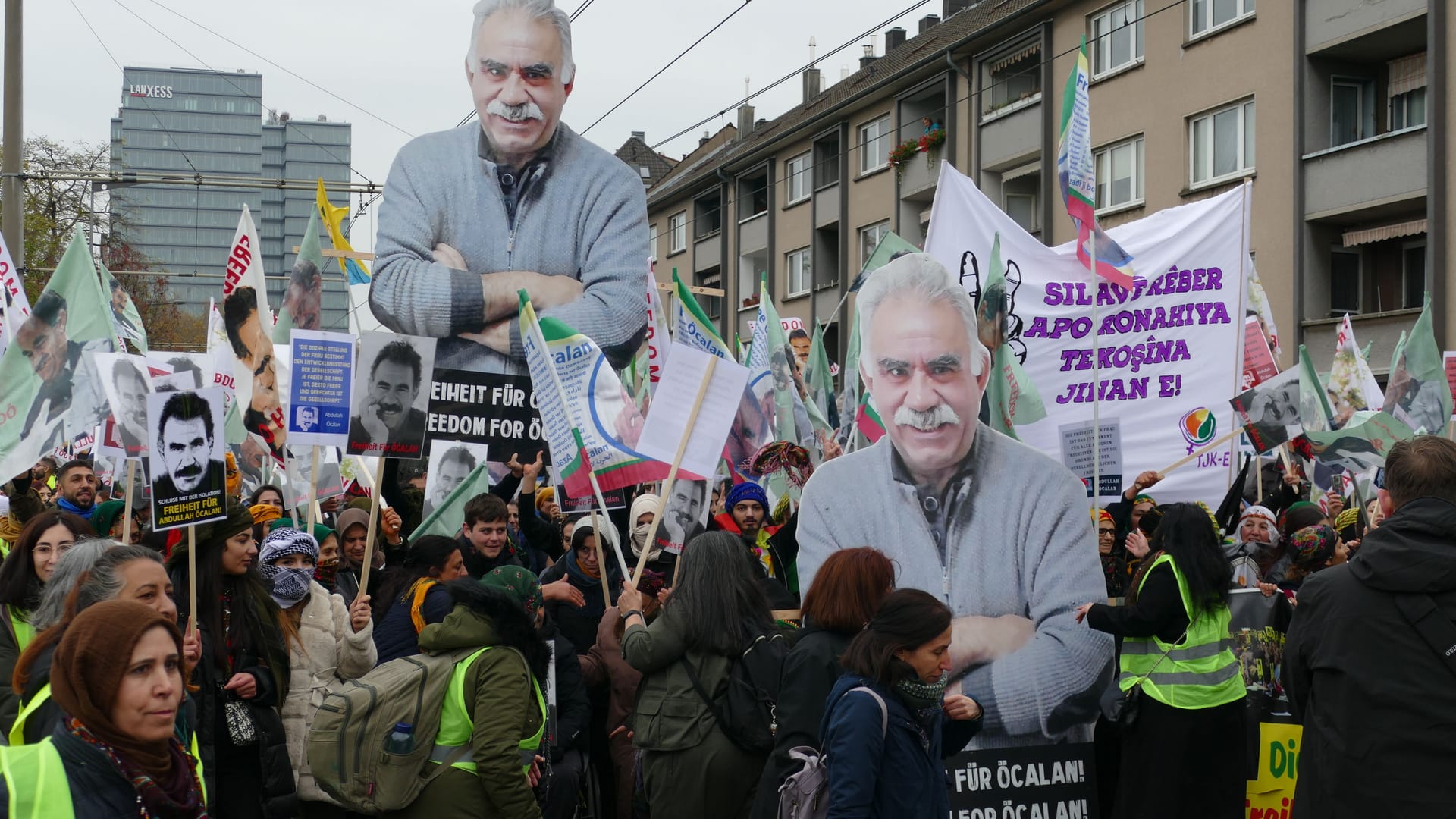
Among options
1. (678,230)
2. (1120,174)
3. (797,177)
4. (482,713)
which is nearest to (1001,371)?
(482,713)

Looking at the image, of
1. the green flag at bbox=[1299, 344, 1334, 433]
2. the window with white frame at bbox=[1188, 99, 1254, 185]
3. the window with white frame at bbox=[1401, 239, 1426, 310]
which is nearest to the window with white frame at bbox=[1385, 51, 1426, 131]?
the window with white frame at bbox=[1401, 239, 1426, 310]

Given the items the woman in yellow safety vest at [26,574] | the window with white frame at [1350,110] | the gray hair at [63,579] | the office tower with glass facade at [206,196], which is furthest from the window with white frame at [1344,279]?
the office tower with glass facade at [206,196]

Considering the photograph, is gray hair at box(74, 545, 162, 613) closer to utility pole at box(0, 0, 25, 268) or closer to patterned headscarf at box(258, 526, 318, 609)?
patterned headscarf at box(258, 526, 318, 609)

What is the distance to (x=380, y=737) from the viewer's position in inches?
210

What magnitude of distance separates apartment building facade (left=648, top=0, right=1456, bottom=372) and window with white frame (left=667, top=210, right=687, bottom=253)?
1019 centimetres

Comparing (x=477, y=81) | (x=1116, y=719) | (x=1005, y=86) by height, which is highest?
(x=1005, y=86)

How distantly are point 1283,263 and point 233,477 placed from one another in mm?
20849

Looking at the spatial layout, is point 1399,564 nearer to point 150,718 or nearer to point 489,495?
point 150,718

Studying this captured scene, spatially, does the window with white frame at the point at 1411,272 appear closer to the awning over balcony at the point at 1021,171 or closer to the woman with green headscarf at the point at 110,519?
the awning over balcony at the point at 1021,171

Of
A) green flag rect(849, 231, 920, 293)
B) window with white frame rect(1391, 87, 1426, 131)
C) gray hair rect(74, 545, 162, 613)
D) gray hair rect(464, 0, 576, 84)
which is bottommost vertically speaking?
gray hair rect(74, 545, 162, 613)

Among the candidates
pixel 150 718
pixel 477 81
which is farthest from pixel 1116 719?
pixel 477 81

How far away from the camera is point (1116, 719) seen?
711cm

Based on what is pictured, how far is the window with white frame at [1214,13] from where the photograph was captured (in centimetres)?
2620

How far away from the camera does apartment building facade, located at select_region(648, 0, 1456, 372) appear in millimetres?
23844
